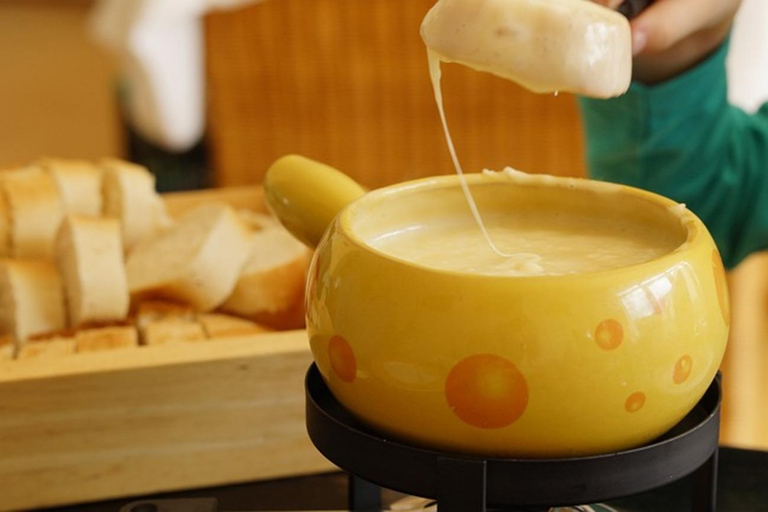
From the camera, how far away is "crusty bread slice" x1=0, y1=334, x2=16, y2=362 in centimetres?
86

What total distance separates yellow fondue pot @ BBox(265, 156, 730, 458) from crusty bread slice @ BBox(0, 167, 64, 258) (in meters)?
0.63

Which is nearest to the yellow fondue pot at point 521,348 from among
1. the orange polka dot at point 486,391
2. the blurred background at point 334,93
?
the orange polka dot at point 486,391

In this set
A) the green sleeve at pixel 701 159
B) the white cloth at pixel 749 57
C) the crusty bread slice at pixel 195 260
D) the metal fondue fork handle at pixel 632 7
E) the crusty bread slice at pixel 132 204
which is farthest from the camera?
the white cloth at pixel 749 57

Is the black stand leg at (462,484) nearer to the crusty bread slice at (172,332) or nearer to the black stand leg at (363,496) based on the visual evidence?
the black stand leg at (363,496)

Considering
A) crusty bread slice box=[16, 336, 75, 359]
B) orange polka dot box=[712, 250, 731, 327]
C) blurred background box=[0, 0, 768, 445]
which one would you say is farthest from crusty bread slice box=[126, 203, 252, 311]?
blurred background box=[0, 0, 768, 445]

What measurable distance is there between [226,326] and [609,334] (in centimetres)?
53

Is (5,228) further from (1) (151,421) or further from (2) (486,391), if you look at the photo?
(2) (486,391)

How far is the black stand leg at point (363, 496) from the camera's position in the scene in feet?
2.04

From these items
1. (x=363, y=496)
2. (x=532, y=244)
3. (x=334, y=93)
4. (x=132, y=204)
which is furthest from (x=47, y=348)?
(x=334, y=93)

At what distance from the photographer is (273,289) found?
99cm

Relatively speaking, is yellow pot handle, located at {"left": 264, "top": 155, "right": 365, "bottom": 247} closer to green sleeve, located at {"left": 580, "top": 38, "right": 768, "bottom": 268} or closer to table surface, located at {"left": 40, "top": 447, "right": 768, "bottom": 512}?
table surface, located at {"left": 40, "top": 447, "right": 768, "bottom": 512}

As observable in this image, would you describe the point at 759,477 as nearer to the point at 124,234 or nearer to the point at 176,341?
the point at 176,341

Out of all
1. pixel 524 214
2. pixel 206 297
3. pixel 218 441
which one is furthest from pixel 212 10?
pixel 524 214

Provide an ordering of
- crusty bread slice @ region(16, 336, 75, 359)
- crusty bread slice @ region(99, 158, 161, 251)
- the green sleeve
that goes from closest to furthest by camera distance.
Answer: crusty bread slice @ region(16, 336, 75, 359)
crusty bread slice @ region(99, 158, 161, 251)
the green sleeve
